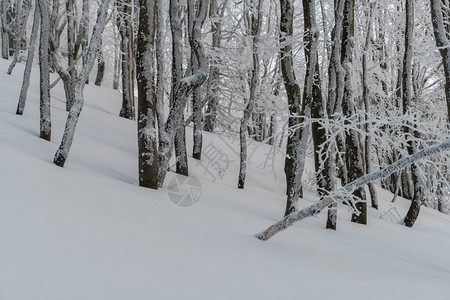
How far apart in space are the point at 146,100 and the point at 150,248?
285 centimetres

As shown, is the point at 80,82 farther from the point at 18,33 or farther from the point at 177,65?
the point at 18,33

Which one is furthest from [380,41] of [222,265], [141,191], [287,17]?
[222,265]

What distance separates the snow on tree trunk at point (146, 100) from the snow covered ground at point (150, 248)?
340 millimetres

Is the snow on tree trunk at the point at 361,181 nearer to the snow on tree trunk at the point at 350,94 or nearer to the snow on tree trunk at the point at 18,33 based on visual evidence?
the snow on tree trunk at the point at 350,94

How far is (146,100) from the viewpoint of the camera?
514 cm

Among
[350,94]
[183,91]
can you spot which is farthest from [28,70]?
[350,94]

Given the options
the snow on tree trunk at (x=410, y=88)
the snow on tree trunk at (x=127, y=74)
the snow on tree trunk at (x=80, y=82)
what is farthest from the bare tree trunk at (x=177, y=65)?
the snow on tree trunk at (x=410, y=88)

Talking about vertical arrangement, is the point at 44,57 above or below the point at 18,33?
below

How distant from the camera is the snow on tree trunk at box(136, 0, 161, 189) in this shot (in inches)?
200

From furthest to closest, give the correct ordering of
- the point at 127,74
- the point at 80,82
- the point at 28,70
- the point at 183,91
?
the point at 127,74, the point at 28,70, the point at 183,91, the point at 80,82

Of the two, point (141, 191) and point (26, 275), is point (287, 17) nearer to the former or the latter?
point (141, 191)

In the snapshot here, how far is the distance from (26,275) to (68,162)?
3.27m

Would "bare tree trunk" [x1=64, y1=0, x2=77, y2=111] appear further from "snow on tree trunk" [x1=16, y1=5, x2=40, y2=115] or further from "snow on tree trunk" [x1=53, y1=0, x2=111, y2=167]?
"snow on tree trunk" [x1=53, y1=0, x2=111, y2=167]

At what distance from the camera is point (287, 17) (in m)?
6.21
